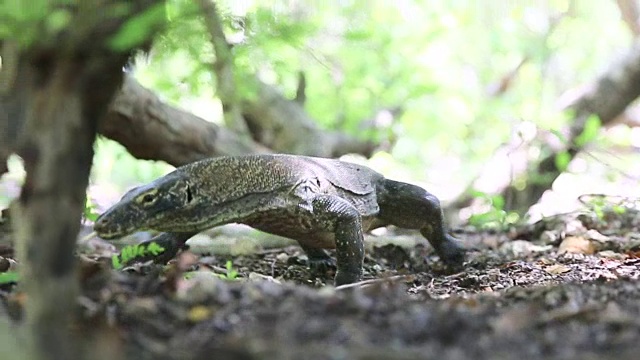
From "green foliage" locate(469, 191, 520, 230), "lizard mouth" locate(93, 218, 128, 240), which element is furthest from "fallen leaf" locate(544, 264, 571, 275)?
"lizard mouth" locate(93, 218, 128, 240)

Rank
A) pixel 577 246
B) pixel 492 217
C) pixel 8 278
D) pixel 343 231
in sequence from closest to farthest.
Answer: pixel 8 278 → pixel 343 231 → pixel 577 246 → pixel 492 217

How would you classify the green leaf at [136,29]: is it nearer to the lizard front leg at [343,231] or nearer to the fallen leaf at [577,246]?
the lizard front leg at [343,231]

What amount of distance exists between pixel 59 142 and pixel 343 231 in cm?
185

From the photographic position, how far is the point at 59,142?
51.2 inches

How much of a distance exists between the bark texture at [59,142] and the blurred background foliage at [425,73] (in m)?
2.65

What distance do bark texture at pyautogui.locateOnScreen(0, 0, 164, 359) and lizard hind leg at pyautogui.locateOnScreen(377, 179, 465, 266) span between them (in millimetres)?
2549

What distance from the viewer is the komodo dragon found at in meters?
2.89

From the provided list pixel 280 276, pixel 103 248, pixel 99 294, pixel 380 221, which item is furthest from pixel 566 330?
pixel 103 248

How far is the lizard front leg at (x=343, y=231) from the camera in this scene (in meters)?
2.99

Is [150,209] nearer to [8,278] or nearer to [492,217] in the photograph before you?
[8,278]

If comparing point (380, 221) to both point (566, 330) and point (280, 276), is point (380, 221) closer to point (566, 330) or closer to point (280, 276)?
point (280, 276)

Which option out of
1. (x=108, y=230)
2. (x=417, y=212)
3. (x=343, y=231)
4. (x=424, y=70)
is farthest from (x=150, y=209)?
(x=424, y=70)

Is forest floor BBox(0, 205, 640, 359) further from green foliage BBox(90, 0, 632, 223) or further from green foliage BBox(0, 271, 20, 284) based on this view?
green foliage BBox(90, 0, 632, 223)

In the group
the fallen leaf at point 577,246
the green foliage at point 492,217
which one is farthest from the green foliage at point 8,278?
the green foliage at point 492,217
